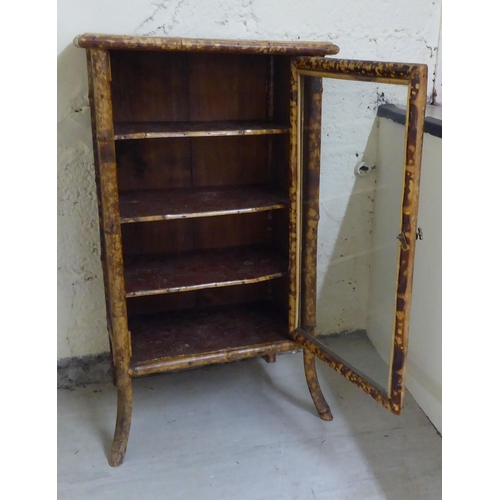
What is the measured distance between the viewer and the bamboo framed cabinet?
4.88ft

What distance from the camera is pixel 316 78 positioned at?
5.16 ft

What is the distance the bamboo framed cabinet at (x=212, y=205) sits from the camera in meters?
1.49

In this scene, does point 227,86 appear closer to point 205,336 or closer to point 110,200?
point 110,200

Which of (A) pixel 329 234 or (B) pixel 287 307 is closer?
(B) pixel 287 307

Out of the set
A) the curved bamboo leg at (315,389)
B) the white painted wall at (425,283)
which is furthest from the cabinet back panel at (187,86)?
the curved bamboo leg at (315,389)

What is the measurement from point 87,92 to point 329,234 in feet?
3.45

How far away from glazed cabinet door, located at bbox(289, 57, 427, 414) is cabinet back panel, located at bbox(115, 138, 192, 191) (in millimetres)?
432

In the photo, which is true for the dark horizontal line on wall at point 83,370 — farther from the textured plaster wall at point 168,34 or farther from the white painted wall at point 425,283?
the white painted wall at point 425,283

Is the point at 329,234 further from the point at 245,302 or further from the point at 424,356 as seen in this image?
the point at 424,356

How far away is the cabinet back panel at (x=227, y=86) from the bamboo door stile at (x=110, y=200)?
405 millimetres

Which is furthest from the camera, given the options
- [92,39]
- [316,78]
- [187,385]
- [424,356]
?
[187,385]

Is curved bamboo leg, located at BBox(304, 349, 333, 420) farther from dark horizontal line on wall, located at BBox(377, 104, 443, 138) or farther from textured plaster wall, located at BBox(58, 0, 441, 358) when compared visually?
dark horizontal line on wall, located at BBox(377, 104, 443, 138)

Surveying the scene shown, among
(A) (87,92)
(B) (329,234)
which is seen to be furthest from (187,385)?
(A) (87,92)

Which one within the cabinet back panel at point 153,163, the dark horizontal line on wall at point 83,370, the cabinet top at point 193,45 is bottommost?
the dark horizontal line on wall at point 83,370
